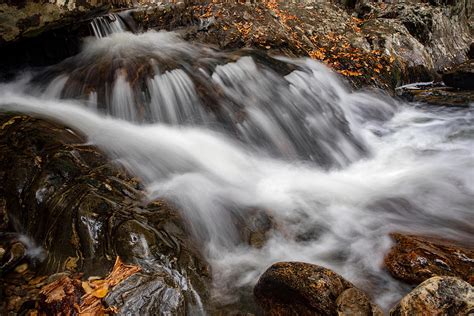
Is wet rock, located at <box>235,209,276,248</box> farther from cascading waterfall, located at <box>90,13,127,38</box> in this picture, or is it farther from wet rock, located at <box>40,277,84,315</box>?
cascading waterfall, located at <box>90,13,127,38</box>

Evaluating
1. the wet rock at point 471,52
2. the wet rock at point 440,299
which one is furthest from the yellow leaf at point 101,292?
the wet rock at point 471,52

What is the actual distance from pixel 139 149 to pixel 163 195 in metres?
1.23

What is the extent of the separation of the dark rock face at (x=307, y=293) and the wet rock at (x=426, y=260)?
2.74 ft

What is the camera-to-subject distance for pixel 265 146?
6484 mm

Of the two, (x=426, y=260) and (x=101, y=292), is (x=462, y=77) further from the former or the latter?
(x=101, y=292)

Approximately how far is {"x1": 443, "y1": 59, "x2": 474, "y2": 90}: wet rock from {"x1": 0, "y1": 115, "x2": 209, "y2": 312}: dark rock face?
33.0 ft

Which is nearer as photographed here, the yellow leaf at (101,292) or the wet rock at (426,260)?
the yellow leaf at (101,292)

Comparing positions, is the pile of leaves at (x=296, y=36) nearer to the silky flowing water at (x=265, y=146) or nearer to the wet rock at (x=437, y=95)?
the silky flowing water at (x=265, y=146)

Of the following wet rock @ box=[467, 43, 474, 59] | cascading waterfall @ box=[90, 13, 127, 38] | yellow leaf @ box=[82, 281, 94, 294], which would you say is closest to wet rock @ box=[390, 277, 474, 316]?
yellow leaf @ box=[82, 281, 94, 294]

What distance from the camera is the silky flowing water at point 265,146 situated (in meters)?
4.27

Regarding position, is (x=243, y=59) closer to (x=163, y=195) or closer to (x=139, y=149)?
(x=139, y=149)

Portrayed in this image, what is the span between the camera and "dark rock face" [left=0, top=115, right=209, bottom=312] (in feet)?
10.4

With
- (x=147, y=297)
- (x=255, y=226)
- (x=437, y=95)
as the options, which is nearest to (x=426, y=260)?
(x=255, y=226)

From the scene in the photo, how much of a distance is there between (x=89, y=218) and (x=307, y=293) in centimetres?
222
